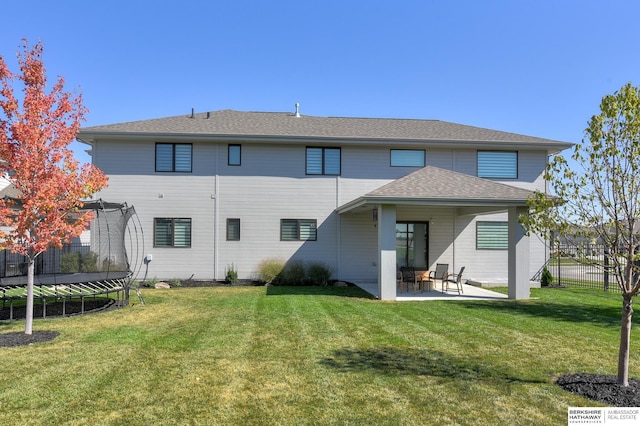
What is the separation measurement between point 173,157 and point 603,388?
14.9 m

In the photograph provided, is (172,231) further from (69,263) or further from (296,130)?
(296,130)

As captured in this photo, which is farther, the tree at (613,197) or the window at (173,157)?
the window at (173,157)

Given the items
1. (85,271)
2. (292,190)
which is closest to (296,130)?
(292,190)

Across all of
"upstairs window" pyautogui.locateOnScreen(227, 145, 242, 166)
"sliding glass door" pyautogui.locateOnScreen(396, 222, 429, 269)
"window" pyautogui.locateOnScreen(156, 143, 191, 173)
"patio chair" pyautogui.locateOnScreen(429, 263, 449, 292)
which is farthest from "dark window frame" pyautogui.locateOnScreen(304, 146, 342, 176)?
"patio chair" pyautogui.locateOnScreen(429, 263, 449, 292)

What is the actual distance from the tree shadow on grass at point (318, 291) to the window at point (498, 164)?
24.6 feet

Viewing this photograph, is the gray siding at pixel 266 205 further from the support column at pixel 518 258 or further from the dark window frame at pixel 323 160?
the support column at pixel 518 258

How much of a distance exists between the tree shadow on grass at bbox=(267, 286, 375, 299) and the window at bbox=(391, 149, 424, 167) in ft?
18.2

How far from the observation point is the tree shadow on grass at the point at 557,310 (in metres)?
8.99

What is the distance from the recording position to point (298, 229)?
15.6 meters

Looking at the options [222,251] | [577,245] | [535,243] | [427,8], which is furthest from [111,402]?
[535,243]

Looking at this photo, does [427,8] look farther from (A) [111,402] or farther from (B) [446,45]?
(A) [111,402]

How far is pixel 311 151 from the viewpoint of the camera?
1585 cm

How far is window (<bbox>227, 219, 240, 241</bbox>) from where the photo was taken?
50.6ft

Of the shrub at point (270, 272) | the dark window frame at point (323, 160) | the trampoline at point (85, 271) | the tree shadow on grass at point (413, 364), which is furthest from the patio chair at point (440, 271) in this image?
the trampoline at point (85, 271)
